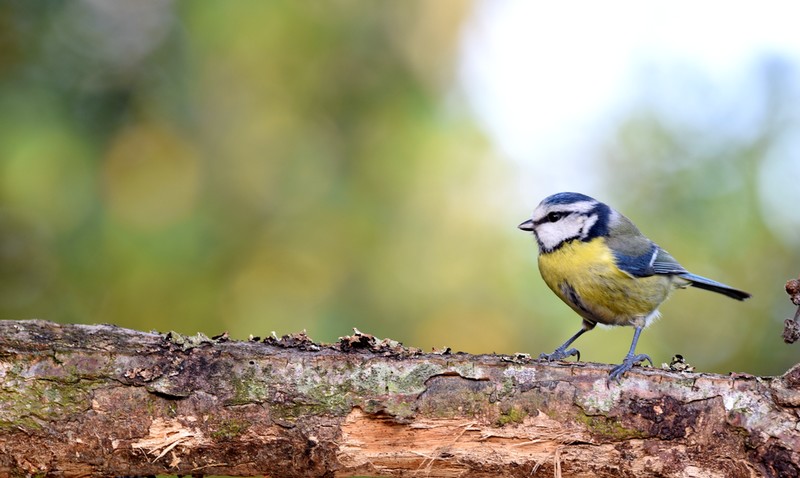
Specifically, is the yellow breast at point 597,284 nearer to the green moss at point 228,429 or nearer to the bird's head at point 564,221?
the bird's head at point 564,221

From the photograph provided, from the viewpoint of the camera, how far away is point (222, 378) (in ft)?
5.59

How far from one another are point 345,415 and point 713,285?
1.62 m

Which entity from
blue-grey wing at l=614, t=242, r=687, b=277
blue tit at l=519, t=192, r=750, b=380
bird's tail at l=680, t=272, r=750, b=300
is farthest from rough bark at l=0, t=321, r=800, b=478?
bird's tail at l=680, t=272, r=750, b=300

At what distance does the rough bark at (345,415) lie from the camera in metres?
1.65

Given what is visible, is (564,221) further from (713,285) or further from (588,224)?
(713,285)

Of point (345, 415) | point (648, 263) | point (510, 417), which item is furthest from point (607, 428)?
point (648, 263)

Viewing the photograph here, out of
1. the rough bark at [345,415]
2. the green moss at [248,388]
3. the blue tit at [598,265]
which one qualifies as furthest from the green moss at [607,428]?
the green moss at [248,388]

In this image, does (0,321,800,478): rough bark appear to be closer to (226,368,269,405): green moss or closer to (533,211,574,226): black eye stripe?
(226,368,269,405): green moss

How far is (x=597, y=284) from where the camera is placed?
2.42m

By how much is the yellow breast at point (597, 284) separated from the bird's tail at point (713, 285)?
0.19 meters

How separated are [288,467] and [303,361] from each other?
241 mm

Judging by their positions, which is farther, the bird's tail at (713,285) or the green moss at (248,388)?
the bird's tail at (713,285)

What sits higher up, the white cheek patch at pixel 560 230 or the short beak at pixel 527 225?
the short beak at pixel 527 225

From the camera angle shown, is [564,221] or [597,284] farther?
[564,221]
